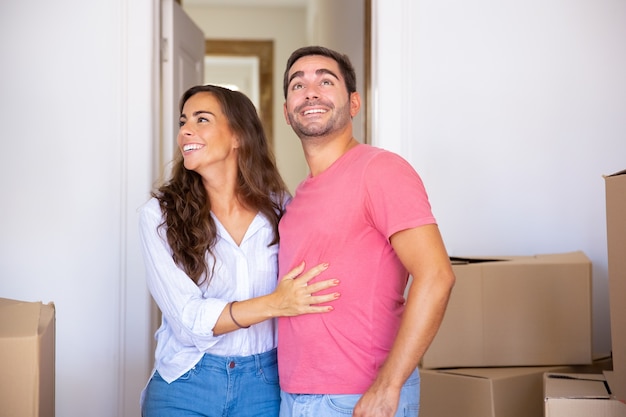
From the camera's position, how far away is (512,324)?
2.16 meters

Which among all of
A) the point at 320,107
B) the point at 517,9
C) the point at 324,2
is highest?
the point at 324,2

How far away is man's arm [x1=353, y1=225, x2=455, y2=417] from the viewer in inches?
57.3

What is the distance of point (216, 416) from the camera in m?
1.75

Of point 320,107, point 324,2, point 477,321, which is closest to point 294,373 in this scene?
point 320,107

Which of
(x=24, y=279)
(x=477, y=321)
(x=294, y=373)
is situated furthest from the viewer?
(x=24, y=279)

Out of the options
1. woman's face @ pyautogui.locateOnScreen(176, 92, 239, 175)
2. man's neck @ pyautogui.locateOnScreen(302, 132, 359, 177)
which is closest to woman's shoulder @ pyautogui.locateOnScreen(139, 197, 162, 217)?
woman's face @ pyautogui.locateOnScreen(176, 92, 239, 175)

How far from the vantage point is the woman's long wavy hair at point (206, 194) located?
1803 mm

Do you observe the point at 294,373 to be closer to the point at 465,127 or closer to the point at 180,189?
the point at 180,189

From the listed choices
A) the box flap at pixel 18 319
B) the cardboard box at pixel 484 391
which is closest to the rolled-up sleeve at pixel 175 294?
the box flap at pixel 18 319

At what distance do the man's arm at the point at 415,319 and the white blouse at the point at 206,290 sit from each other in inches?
16.6

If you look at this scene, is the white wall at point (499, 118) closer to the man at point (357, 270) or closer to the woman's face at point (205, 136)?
the woman's face at point (205, 136)

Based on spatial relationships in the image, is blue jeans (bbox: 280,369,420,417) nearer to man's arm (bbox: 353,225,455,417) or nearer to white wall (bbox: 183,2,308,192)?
man's arm (bbox: 353,225,455,417)

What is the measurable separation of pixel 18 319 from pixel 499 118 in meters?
2.04

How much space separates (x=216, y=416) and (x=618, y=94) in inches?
78.9
